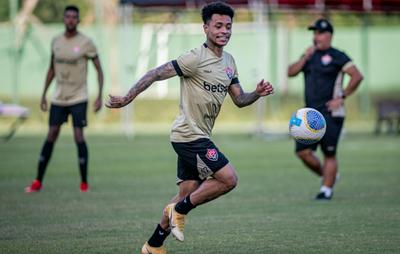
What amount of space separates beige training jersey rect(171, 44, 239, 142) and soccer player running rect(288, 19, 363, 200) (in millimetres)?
4572

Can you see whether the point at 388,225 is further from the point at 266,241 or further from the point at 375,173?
the point at 375,173

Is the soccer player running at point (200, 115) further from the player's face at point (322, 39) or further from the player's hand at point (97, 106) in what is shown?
the player's hand at point (97, 106)

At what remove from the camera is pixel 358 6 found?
2683 centimetres

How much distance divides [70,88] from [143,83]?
5.71 metres

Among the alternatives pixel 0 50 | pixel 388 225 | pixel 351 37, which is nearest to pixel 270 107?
pixel 351 37

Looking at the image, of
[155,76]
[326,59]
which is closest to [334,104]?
[326,59]

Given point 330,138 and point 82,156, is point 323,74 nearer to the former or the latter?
point 330,138

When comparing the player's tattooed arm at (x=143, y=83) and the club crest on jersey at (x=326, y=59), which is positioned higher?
the player's tattooed arm at (x=143, y=83)

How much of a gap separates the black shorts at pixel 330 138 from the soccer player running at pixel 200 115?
14.7ft

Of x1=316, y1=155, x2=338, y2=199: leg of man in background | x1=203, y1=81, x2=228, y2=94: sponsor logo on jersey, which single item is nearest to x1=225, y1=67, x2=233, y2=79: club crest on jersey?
x1=203, y1=81, x2=228, y2=94: sponsor logo on jersey

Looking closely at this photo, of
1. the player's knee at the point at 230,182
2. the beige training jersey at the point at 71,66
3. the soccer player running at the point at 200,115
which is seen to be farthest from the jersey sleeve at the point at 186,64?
the beige training jersey at the point at 71,66

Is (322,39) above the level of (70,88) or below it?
above

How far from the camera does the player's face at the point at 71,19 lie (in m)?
13.5

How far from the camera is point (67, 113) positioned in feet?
45.3
